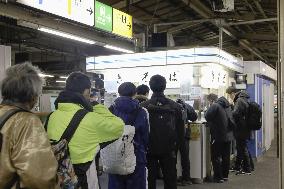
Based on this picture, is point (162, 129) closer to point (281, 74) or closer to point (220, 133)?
point (220, 133)

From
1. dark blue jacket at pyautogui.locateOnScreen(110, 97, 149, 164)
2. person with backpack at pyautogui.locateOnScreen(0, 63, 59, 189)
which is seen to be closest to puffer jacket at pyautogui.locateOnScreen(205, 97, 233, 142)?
dark blue jacket at pyautogui.locateOnScreen(110, 97, 149, 164)

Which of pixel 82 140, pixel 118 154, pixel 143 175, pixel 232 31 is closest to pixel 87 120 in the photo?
pixel 82 140

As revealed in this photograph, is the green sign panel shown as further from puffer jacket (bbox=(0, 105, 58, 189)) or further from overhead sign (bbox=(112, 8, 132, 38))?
puffer jacket (bbox=(0, 105, 58, 189))

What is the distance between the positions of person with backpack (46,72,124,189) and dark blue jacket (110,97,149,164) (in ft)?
4.12

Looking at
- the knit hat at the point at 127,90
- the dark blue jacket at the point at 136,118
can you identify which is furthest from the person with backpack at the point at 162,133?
the knit hat at the point at 127,90

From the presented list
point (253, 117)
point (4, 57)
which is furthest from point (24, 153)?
point (253, 117)

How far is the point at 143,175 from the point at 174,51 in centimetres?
452

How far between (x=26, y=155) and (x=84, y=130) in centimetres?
85

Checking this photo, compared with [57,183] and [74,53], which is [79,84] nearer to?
[57,183]

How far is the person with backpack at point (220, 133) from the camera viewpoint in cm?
720

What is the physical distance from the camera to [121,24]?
8055 millimetres

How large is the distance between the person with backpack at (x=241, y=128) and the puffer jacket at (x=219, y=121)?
0.81 m

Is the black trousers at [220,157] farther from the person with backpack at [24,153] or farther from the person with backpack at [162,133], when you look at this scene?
the person with backpack at [24,153]

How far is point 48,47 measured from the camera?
555 inches
